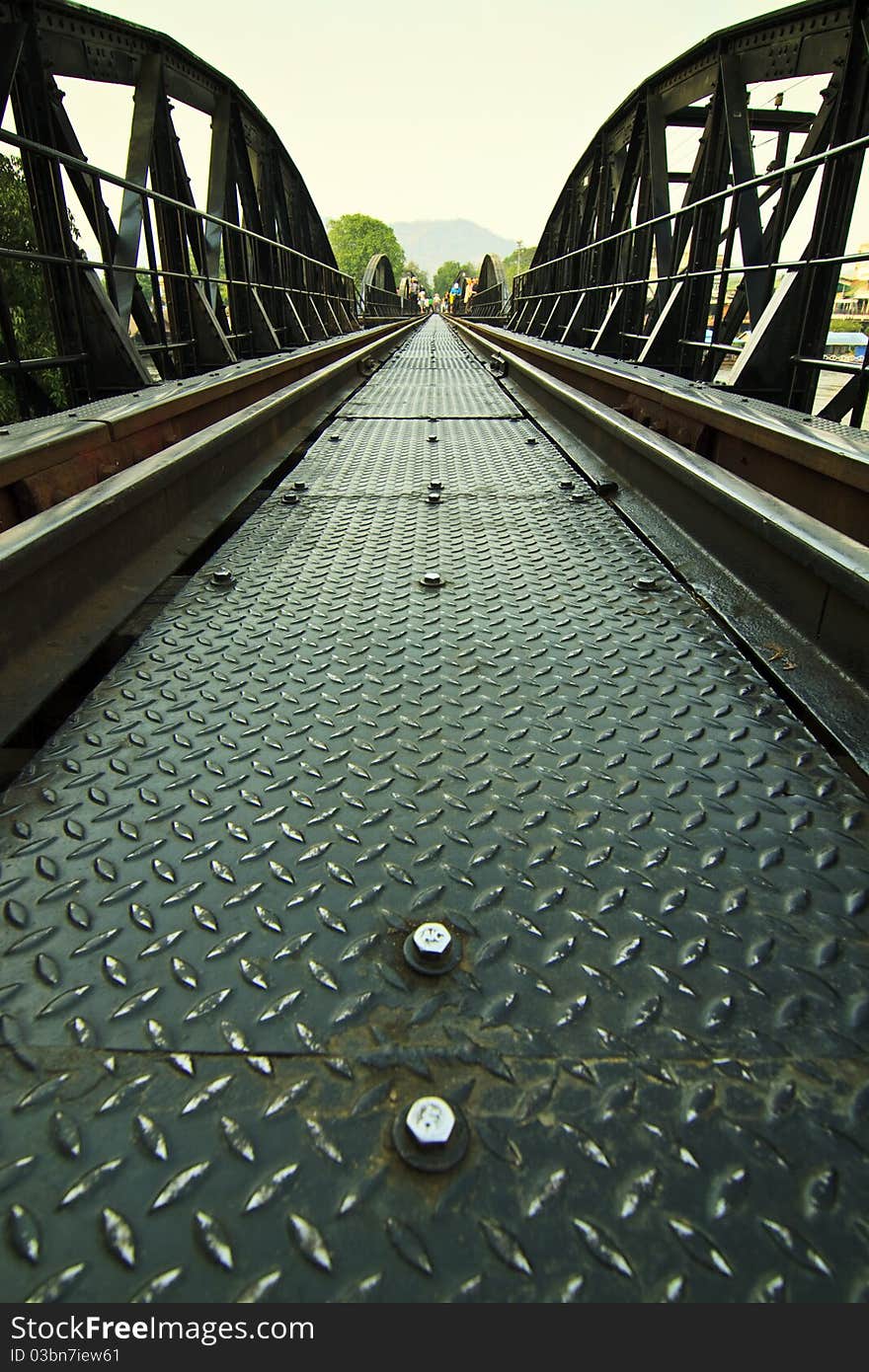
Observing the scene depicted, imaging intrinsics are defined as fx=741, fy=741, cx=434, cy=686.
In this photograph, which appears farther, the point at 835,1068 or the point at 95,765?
the point at 95,765

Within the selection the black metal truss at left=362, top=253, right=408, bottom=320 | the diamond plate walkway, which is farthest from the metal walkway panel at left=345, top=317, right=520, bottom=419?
the black metal truss at left=362, top=253, right=408, bottom=320

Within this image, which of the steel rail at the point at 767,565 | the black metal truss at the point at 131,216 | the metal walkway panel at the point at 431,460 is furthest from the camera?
the black metal truss at the point at 131,216

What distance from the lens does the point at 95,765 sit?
72.5 inches

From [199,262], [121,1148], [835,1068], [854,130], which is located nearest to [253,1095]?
[121,1148]

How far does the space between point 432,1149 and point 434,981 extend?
0.29 metres

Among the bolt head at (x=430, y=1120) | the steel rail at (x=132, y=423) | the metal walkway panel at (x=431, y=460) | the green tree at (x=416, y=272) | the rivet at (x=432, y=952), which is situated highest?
the green tree at (x=416, y=272)

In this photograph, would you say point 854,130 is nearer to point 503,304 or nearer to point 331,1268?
point 331,1268

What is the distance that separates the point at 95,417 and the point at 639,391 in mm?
3455

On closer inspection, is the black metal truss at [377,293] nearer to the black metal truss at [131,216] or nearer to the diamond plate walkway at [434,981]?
the black metal truss at [131,216]

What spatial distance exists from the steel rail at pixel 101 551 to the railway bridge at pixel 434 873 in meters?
0.02

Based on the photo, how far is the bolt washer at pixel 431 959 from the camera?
4.26 feet

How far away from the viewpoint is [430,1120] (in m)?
1.05

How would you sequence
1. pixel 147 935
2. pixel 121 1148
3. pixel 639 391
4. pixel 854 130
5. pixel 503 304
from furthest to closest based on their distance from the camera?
pixel 503 304, pixel 854 130, pixel 639 391, pixel 147 935, pixel 121 1148

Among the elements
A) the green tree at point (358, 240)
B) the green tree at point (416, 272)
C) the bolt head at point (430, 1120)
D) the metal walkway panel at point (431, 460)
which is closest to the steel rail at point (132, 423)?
the metal walkway panel at point (431, 460)
